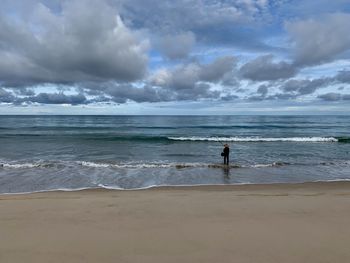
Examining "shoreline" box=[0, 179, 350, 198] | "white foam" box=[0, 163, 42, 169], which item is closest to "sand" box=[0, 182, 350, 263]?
"shoreline" box=[0, 179, 350, 198]

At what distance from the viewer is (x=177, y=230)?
612cm

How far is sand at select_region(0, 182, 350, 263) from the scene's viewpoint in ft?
16.4

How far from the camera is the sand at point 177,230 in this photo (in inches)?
196

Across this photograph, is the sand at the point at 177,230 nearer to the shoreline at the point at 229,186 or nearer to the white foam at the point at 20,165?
the shoreline at the point at 229,186

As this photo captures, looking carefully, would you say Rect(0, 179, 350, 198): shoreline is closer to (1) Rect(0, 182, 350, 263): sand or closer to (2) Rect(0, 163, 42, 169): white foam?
(1) Rect(0, 182, 350, 263): sand

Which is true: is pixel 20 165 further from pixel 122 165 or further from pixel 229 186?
pixel 229 186

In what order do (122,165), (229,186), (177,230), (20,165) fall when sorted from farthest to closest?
(122,165) → (20,165) → (229,186) → (177,230)

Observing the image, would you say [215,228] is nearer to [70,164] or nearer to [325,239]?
[325,239]

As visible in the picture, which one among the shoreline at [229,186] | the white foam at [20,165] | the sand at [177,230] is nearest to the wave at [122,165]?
the white foam at [20,165]

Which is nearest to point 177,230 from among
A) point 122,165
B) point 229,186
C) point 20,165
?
point 229,186

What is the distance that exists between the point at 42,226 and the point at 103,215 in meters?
1.28

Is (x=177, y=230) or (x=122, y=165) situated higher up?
(x=177, y=230)

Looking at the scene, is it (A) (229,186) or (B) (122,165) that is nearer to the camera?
(A) (229,186)

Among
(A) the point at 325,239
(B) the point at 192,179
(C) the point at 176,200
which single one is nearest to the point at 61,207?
(C) the point at 176,200
